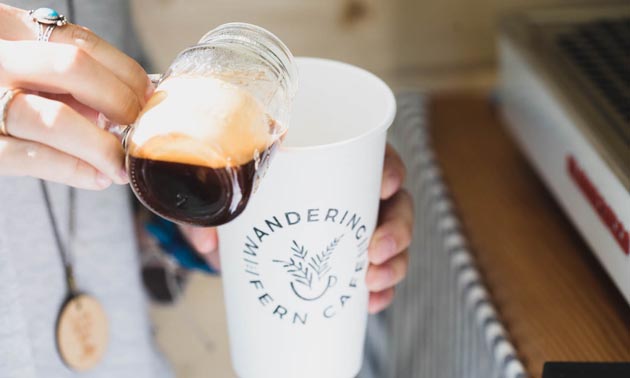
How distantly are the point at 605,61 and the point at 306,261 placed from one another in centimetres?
42

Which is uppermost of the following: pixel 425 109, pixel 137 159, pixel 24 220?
pixel 137 159

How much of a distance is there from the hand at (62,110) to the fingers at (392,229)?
0.66 feet

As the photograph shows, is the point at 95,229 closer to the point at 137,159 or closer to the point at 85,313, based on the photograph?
the point at 85,313

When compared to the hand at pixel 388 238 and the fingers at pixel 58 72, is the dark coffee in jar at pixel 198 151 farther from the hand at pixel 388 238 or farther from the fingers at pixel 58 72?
the hand at pixel 388 238

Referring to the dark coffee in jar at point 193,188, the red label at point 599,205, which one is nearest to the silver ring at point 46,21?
the dark coffee in jar at point 193,188

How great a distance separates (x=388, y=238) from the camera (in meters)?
0.56

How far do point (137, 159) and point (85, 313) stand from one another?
1.01 ft

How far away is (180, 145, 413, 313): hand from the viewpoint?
0.56 m

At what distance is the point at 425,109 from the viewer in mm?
970

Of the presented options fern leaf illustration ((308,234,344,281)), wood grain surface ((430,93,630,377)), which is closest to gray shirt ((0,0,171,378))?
fern leaf illustration ((308,234,344,281))

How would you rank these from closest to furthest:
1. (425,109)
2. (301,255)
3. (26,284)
Result: (301,255) → (26,284) → (425,109)

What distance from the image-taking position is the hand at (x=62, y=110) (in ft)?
1.29

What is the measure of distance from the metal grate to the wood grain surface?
14 centimetres

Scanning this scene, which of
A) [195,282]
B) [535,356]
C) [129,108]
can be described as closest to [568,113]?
[535,356]
